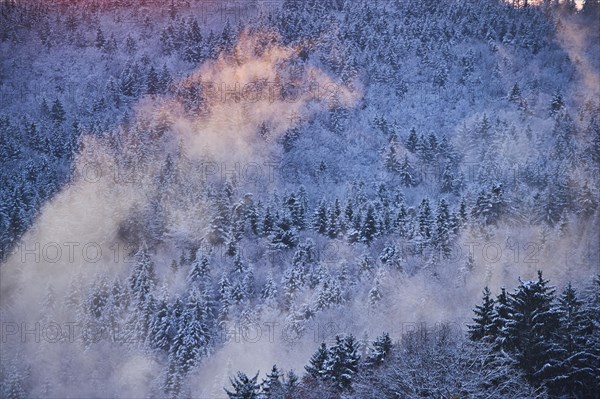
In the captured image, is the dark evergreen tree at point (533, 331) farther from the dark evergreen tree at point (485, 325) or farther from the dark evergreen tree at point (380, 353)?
the dark evergreen tree at point (380, 353)

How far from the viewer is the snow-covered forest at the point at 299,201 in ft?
112

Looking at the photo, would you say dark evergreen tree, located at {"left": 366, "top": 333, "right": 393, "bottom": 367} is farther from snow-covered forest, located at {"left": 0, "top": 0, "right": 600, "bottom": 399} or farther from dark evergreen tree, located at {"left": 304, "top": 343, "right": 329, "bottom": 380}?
dark evergreen tree, located at {"left": 304, "top": 343, "right": 329, "bottom": 380}

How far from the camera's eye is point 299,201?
68.2 metres

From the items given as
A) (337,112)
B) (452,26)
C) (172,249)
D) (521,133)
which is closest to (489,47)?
(452,26)

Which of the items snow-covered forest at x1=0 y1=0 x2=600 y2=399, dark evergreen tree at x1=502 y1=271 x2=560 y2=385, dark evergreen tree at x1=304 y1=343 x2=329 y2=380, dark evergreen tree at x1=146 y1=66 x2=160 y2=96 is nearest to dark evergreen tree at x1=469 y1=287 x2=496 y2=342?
snow-covered forest at x1=0 y1=0 x2=600 y2=399

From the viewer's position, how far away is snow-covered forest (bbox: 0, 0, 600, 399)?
34000 millimetres

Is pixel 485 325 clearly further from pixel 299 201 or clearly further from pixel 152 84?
pixel 152 84

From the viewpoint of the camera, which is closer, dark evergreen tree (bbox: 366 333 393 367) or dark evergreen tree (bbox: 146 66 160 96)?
dark evergreen tree (bbox: 366 333 393 367)

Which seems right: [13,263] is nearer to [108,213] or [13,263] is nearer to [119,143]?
[108,213]

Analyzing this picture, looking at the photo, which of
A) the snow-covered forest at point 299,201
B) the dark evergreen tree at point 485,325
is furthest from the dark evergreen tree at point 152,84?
the dark evergreen tree at point 485,325

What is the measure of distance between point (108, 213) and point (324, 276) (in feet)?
101

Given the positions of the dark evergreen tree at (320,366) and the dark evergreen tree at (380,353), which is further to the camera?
the dark evergreen tree at (380,353)

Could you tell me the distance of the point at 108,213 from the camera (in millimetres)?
67125

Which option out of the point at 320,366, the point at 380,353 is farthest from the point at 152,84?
the point at 380,353
